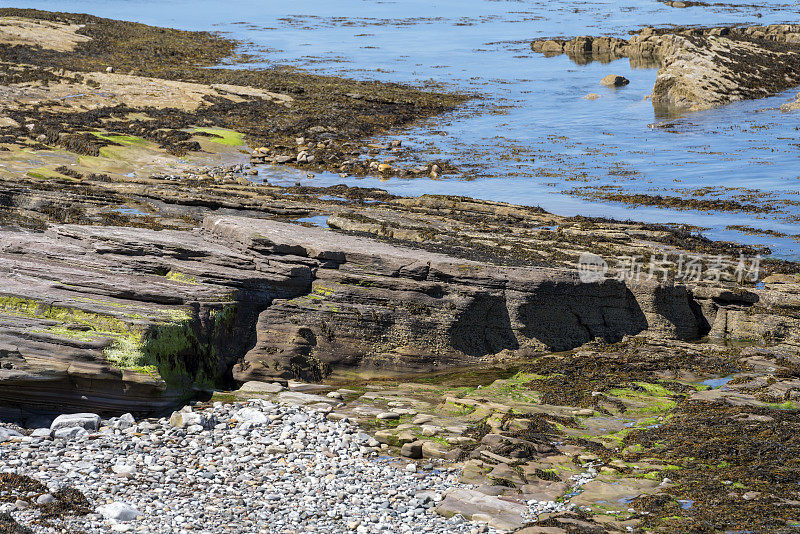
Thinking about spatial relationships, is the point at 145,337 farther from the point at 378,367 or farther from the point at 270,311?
the point at 378,367

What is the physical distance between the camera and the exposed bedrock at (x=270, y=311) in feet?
50.4

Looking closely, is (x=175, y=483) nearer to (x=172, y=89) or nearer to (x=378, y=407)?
(x=378, y=407)

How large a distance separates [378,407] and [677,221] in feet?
58.3

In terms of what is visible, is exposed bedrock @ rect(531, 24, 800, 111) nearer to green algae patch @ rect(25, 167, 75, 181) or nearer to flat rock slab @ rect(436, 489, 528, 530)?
green algae patch @ rect(25, 167, 75, 181)

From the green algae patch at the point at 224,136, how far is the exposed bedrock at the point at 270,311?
69.3ft

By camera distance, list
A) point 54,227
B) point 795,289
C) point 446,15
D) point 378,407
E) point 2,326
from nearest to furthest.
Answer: point 2,326, point 378,407, point 54,227, point 795,289, point 446,15

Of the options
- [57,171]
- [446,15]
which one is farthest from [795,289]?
[446,15]

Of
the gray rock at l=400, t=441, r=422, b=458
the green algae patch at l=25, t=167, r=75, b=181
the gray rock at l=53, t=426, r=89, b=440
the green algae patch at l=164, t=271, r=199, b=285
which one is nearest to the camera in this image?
the gray rock at l=53, t=426, r=89, b=440

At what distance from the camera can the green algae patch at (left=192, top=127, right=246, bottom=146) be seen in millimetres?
41469

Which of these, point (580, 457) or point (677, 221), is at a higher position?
point (677, 221)

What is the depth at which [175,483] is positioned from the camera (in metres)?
12.8

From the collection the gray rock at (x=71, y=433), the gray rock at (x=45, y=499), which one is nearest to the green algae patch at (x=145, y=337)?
the gray rock at (x=71, y=433)

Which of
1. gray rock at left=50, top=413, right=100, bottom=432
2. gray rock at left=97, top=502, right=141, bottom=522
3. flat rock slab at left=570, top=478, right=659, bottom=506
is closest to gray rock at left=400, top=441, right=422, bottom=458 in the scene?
flat rock slab at left=570, top=478, right=659, bottom=506

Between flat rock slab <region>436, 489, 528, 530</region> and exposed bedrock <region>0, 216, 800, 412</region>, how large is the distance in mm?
6433
